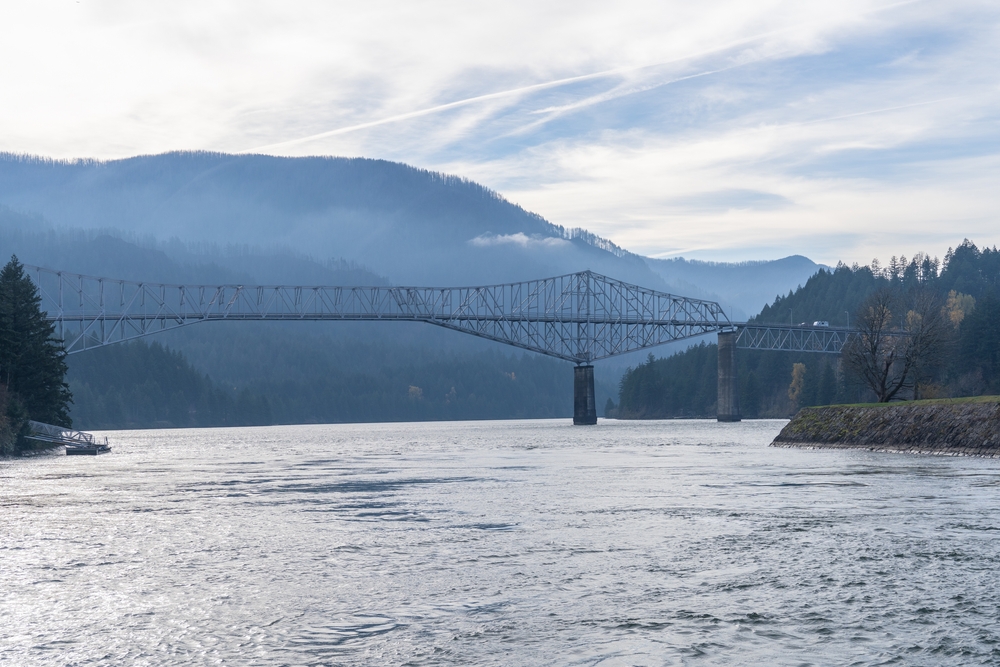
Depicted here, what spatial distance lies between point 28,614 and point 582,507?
670 inches

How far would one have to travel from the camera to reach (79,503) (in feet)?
103

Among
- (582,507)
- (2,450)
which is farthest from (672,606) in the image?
(2,450)

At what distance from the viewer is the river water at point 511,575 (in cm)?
1277

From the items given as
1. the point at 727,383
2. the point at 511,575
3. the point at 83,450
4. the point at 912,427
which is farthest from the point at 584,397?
the point at 511,575

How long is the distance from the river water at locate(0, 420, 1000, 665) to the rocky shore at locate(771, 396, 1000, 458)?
41.9 feet

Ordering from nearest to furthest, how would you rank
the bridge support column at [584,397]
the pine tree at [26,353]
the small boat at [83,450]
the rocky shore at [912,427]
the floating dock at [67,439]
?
1. the rocky shore at [912,427]
2. the pine tree at [26,353]
3. the floating dock at [67,439]
4. the small boat at [83,450]
5. the bridge support column at [584,397]

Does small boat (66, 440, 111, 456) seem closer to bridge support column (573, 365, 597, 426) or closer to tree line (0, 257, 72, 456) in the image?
tree line (0, 257, 72, 456)

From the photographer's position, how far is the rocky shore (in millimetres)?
47406

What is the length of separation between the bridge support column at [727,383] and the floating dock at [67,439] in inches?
4179

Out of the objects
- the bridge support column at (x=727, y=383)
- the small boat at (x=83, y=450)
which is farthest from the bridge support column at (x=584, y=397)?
the small boat at (x=83, y=450)

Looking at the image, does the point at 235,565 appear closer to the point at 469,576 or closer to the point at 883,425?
the point at 469,576

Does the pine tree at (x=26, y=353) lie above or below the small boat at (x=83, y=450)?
above

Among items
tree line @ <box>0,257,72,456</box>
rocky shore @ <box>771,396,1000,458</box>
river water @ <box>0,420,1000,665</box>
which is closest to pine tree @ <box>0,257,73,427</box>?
tree line @ <box>0,257,72,456</box>

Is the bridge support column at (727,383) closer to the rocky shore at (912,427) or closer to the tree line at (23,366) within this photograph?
the rocky shore at (912,427)
